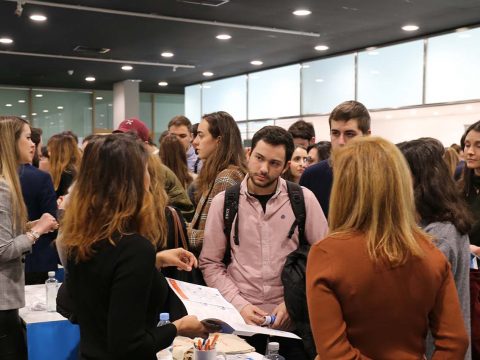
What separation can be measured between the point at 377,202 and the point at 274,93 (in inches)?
389

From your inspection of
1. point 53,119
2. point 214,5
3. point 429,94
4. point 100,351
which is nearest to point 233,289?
point 100,351

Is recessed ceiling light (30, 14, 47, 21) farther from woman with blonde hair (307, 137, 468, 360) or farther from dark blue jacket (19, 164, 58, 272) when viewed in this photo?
woman with blonde hair (307, 137, 468, 360)

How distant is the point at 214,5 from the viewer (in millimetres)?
6410

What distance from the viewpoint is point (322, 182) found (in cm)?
312

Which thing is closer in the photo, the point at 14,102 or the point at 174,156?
the point at 174,156

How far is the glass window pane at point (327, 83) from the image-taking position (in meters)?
9.43

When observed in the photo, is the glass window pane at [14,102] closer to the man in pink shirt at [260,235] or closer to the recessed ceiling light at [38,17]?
the recessed ceiling light at [38,17]

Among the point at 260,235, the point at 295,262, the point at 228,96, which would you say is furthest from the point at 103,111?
the point at 295,262

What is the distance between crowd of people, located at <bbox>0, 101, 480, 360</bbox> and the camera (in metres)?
Result: 1.54

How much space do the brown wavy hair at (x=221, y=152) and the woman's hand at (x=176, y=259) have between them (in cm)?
71

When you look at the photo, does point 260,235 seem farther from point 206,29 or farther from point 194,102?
point 194,102

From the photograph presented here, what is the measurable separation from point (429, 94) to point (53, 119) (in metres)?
9.79

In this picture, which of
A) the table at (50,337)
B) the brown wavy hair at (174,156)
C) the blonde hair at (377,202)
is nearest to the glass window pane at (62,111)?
the brown wavy hair at (174,156)

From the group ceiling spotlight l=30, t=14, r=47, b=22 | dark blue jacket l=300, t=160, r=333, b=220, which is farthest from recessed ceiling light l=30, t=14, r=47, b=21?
dark blue jacket l=300, t=160, r=333, b=220
